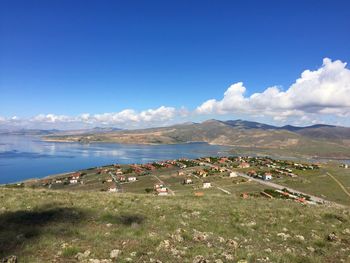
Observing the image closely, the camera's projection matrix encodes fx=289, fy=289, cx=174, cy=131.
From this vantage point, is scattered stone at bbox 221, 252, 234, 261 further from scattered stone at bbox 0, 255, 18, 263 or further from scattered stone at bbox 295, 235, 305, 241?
scattered stone at bbox 0, 255, 18, 263

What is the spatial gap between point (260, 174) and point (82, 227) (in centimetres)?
12303

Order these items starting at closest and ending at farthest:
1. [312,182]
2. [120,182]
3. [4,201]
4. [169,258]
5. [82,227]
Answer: [169,258], [82,227], [4,201], [312,182], [120,182]

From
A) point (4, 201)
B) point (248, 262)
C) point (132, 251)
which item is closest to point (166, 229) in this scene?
point (132, 251)

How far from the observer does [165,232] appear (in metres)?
14.9

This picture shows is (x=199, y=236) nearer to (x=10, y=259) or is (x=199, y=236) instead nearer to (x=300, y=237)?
(x=300, y=237)

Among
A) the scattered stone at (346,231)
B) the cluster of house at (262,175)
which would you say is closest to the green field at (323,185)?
the cluster of house at (262,175)

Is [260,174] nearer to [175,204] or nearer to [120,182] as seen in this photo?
[120,182]

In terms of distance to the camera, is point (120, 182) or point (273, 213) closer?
point (273, 213)

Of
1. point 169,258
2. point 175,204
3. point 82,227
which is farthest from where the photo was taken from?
point 175,204

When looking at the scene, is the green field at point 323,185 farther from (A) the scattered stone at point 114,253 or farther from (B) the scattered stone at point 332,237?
(A) the scattered stone at point 114,253

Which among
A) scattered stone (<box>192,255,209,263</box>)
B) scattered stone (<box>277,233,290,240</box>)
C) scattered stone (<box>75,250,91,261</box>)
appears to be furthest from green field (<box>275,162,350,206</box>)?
scattered stone (<box>75,250,91,261</box>)

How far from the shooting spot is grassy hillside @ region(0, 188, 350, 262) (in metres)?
11.9

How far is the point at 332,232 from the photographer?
55.4 feet

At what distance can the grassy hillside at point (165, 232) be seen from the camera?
11.9 metres
